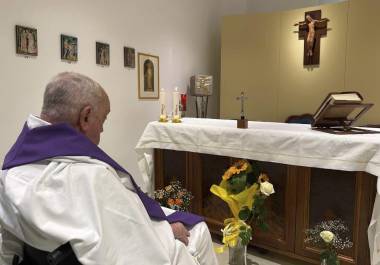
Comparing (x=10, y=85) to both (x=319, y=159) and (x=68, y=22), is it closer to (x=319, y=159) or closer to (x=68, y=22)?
(x=68, y=22)

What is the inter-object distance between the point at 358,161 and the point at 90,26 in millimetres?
2514

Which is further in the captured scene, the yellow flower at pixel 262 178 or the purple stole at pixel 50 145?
the yellow flower at pixel 262 178

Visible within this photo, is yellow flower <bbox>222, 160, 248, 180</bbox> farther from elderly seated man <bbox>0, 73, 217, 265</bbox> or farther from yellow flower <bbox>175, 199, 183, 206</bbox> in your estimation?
elderly seated man <bbox>0, 73, 217, 265</bbox>

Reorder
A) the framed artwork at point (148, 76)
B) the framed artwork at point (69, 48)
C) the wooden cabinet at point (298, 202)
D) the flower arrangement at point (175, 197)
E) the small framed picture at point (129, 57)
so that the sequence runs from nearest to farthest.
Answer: the wooden cabinet at point (298, 202) → the flower arrangement at point (175, 197) → the framed artwork at point (69, 48) → the small framed picture at point (129, 57) → the framed artwork at point (148, 76)

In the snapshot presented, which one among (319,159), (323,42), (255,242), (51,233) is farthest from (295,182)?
(323,42)

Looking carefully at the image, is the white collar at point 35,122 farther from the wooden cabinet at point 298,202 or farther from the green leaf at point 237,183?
the wooden cabinet at point 298,202

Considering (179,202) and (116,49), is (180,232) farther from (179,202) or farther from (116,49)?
(116,49)

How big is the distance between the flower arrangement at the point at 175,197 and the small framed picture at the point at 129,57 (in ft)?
5.18

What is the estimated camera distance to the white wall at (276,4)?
189 inches

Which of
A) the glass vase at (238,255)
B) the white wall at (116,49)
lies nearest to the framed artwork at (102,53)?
the white wall at (116,49)

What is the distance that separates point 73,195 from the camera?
961 mm

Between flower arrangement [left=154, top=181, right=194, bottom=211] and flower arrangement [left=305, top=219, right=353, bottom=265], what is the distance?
0.87 meters

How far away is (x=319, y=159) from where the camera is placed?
1907 millimetres

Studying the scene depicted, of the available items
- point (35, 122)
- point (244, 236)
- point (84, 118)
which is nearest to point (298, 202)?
point (244, 236)
